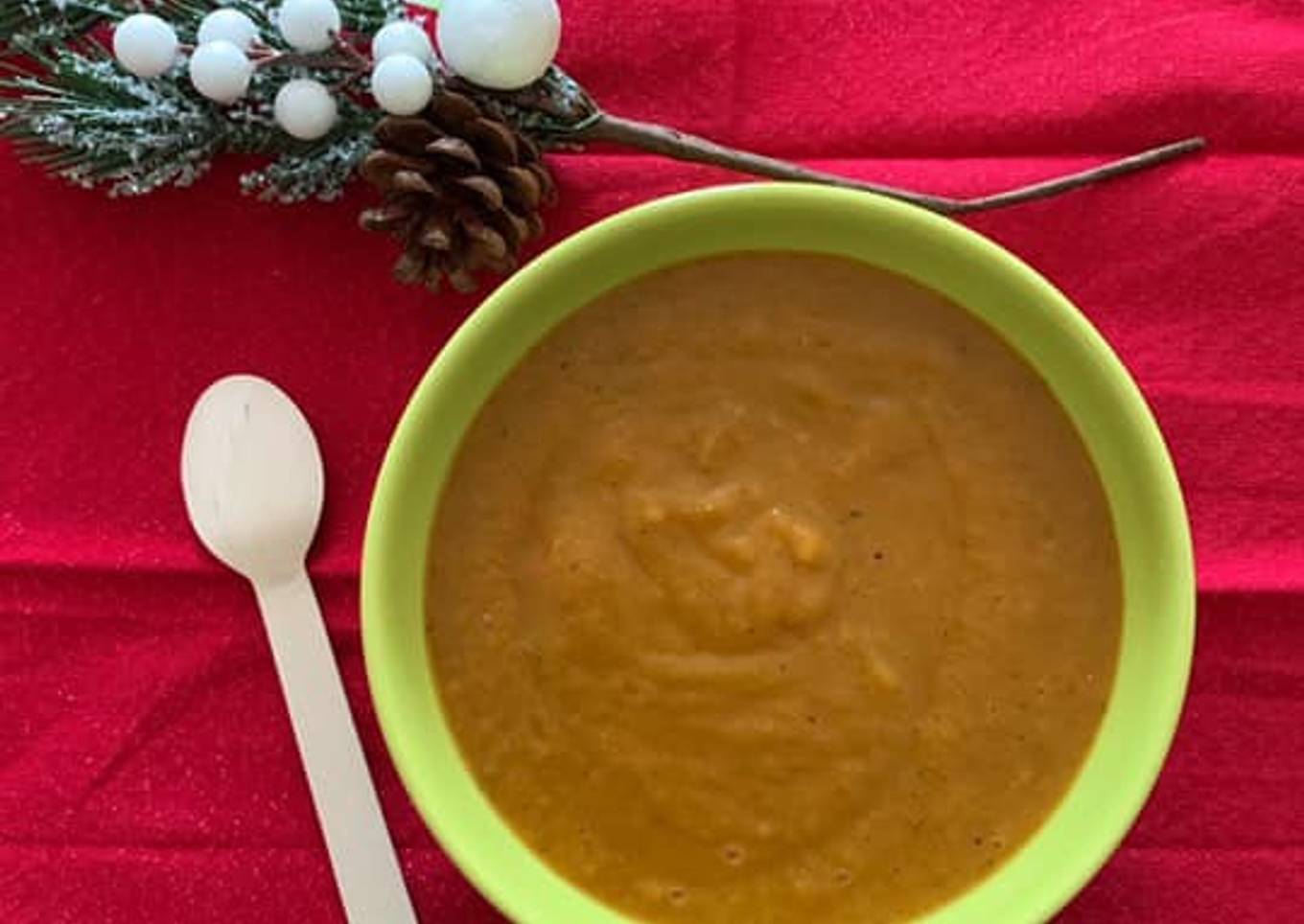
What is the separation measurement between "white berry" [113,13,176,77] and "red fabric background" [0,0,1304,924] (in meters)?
0.09

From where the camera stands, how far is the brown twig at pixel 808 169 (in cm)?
105

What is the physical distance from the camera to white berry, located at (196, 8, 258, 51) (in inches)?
39.9

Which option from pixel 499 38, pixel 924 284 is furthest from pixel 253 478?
pixel 924 284

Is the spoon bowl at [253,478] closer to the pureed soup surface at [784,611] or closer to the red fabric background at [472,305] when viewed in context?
the red fabric background at [472,305]

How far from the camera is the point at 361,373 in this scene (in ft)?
3.50

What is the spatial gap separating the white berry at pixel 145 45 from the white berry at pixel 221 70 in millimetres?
17

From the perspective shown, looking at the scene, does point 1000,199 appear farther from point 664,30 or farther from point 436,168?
point 436,168

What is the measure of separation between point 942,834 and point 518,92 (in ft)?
1.52

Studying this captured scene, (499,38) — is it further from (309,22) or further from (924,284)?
(924,284)

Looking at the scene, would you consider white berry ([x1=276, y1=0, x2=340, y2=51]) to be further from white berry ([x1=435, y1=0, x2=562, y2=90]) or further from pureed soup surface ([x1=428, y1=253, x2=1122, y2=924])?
pureed soup surface ([x1=428, y1=253, x2=1122, y2=924])

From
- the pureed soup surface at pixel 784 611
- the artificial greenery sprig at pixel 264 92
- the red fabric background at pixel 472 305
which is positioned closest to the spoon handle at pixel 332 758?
the red fabric background at pixel 472 305

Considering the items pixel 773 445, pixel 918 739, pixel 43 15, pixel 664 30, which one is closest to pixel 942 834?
pixel 918 739

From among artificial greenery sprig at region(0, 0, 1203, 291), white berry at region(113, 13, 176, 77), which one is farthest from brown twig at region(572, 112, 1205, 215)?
white berry at region(113, 13, 176, 77)

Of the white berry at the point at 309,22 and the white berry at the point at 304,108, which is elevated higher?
the white berry at the point at 309,22
